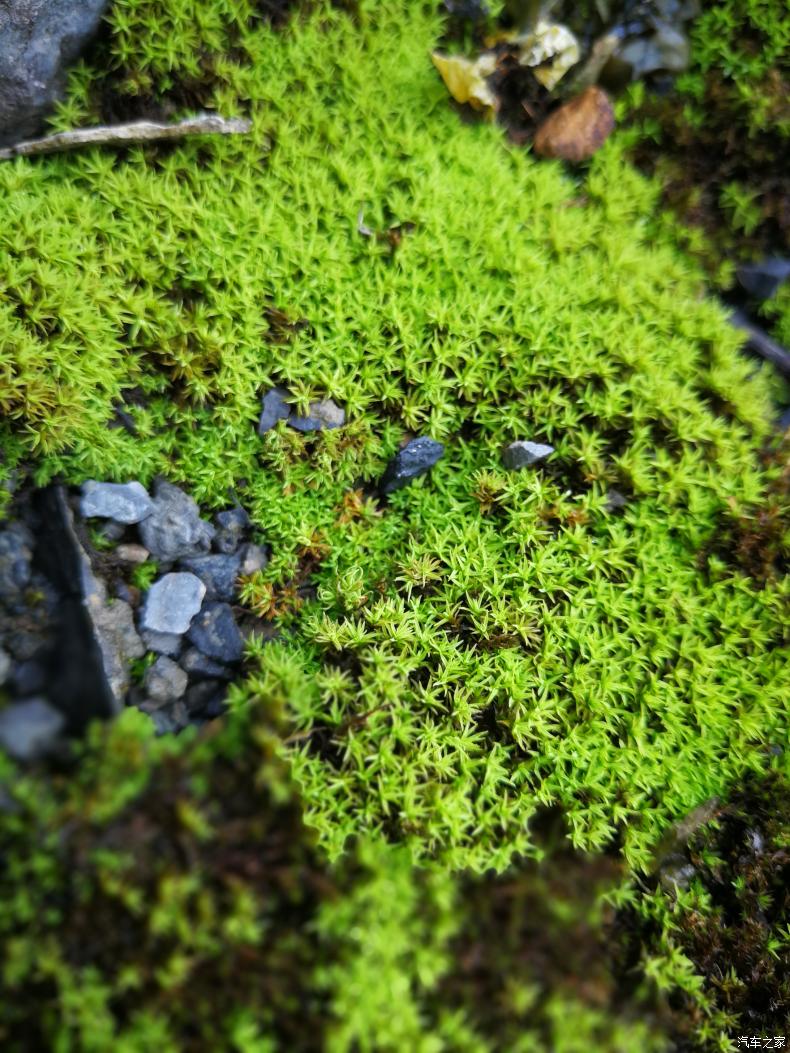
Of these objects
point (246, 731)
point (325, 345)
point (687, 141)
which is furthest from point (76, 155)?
point (687, 141)

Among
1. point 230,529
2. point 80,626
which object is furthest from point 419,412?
point 80,626

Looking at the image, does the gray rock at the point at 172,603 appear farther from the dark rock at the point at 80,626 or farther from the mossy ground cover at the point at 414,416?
the mossy ground cover at the point at 414,416

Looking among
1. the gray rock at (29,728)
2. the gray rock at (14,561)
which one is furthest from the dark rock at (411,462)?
the gray rock at (29,728)

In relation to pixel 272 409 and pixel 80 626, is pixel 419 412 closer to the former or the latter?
pixel 272 409

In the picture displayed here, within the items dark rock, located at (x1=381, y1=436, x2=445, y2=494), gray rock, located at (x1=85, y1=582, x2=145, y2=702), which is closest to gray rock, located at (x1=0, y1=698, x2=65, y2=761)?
gray rock, located at (x1=85, y1=582, x2=145, y2=702)

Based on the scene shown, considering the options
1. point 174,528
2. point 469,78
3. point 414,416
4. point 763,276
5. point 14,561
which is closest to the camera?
point 14,561

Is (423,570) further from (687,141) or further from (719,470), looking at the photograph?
(687,141)
